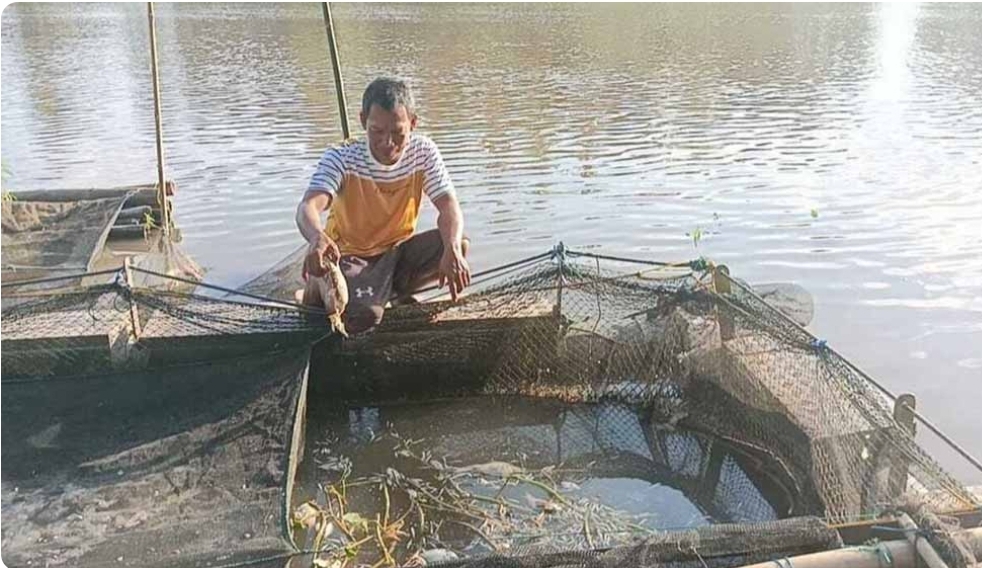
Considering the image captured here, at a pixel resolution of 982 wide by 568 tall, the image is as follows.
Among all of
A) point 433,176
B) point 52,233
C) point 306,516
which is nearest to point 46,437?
point 306,516

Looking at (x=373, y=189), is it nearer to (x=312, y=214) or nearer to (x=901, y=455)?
(x=312, y=214)

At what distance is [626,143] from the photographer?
11.7 meters

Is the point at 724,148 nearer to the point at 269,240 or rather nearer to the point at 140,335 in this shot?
the point at 269,240

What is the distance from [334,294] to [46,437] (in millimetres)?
1189

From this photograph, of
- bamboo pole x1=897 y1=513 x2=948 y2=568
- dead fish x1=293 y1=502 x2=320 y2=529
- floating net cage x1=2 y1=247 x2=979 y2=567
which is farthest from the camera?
dead fish x1=293 y1=502 x2=320 y2=529

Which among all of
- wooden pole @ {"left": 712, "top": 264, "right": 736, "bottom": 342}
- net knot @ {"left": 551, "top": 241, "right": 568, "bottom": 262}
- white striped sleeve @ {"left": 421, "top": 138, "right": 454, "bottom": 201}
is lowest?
wooden pole @ {"left": 712, "top": 264, "right": 736, "bottom": 342}

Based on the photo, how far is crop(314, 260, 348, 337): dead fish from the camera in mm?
3551

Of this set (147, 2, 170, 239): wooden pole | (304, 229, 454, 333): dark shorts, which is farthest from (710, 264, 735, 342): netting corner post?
(147, 2, 170, 239): wooden pole

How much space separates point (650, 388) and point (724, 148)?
7861 millimetres

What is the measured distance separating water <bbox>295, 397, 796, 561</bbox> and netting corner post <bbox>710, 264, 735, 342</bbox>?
47 centimetres

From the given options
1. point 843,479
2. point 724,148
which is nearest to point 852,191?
point 724,148

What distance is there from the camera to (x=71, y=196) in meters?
7.52

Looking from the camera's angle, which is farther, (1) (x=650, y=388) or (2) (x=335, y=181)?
(1) (x=650, y=388)

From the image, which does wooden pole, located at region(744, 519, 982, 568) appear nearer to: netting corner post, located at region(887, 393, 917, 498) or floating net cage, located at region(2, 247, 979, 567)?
floating net cage, located at region(2, 247, 979, 567)
